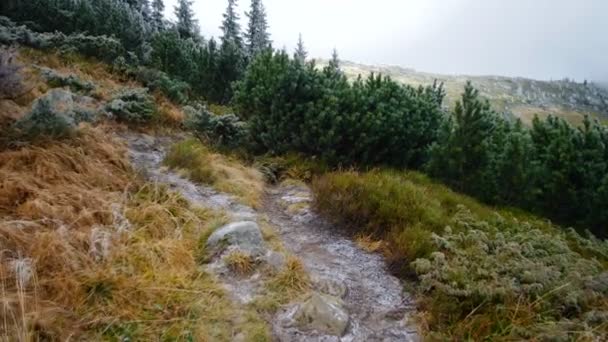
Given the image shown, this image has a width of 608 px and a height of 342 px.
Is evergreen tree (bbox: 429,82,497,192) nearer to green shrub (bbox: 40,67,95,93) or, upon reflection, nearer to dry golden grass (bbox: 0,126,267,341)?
dry golden grass (bbox: 0,126,267,341)

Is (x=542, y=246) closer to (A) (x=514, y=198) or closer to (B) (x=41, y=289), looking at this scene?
(A) (x=514, y=198)

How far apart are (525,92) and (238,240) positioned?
7781 inches

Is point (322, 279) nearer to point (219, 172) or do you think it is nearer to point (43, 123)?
point (219, 172)

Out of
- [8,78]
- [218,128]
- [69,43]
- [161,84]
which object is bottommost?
[218,128]

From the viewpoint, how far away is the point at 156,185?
4863mm

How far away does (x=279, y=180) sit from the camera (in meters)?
7.23

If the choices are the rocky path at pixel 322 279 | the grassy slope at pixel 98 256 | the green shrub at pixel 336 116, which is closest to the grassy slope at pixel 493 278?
the rocky path at pixel 322 279

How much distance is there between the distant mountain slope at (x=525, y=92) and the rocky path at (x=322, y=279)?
133 metres

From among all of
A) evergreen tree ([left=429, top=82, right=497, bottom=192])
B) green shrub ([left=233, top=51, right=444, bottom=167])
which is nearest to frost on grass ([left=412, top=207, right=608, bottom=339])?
evergreen tree ([left=429, top=82, right=497, bottom=192])

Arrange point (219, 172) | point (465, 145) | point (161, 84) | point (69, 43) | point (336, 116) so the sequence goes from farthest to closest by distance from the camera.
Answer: point (69, 43) < point (161, 84) < point (336, 116) < point (465, 145) < point (219, 172)

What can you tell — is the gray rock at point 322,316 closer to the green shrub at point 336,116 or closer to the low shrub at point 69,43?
the green shrub at point 336,116

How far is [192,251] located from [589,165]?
7060 millimetres

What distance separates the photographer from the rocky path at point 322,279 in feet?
10.4

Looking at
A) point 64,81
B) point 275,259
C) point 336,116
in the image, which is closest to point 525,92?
point 336,116
